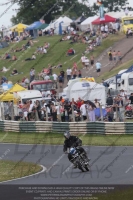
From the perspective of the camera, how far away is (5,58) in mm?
66188

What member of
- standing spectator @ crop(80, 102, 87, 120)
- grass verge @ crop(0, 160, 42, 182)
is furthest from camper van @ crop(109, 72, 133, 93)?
grass verge @ crop(0, 160, 42, 182)

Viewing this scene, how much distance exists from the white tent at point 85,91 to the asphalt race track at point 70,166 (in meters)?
5.83

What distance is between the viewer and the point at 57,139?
100 feet

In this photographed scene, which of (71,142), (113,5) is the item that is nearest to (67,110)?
(71,142)

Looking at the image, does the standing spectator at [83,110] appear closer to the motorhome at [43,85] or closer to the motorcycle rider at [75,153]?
the motorcycle rider at [75,153]

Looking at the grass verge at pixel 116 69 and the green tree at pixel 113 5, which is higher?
the green tree at pixel 113 5

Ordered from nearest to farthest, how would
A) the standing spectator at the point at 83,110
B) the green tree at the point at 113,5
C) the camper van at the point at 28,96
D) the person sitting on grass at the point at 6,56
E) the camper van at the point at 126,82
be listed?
the standing spectator at the point at 83,110, the camper van at the point at 28,96, the camper van at the point at 126,82, the person sitting on grass at the point at 6,56, the green tree at the point at 113,5

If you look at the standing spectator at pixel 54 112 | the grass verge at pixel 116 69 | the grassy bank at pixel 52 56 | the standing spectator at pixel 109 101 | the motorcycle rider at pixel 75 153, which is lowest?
the motorcycle rider at pixel 75 153

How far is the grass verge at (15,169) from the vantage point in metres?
20.1

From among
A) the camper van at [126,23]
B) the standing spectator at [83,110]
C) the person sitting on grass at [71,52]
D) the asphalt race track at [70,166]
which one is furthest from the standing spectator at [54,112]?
the camper van at [126,23]

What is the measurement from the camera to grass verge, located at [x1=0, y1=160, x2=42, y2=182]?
20.1m

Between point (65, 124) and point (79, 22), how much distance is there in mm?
46616

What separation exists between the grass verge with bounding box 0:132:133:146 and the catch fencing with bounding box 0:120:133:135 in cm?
21

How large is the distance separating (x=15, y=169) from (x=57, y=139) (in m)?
8.79
